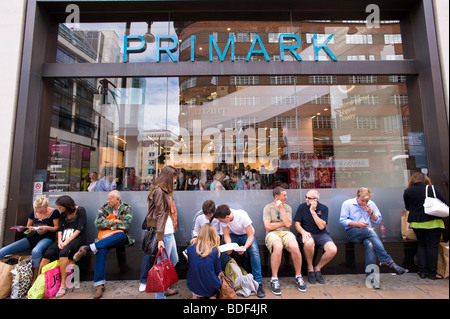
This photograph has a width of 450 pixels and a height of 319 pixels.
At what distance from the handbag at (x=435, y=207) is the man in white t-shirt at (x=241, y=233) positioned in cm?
275

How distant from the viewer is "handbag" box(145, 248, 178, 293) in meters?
2.74

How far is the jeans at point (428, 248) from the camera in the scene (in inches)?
143

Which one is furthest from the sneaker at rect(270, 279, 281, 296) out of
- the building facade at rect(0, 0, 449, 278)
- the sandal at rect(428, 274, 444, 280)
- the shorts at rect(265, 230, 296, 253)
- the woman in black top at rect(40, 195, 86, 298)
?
the woman in black top at rect(40, 195, 86, 298)

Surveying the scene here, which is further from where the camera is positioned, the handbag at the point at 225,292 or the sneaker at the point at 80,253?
the sneaker at the point at 80,253

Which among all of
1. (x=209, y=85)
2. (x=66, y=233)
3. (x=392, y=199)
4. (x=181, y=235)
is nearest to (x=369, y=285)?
(x=392, y=199)

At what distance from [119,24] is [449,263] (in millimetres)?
7920

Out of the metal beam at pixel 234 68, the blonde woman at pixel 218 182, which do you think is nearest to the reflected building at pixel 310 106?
the metal beam at pixel 234 68

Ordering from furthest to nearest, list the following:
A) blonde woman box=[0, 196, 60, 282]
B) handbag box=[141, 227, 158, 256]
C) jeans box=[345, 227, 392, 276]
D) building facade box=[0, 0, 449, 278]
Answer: building facade box=[0, 0, 449, 278] → blonde woman box=[0, 196, 60, 282] → jeans box=[345, 227, 392, 276] → handbag box=[141, 227, 158, 256]

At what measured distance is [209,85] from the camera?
6.16m

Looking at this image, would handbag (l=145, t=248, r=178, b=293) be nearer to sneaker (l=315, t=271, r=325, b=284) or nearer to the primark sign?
sneaker (l=315, t=271, r=325, b=284)

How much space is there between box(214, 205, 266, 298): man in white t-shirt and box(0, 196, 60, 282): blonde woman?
2883 mm

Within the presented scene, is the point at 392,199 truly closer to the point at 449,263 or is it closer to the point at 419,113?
the point at 449,263

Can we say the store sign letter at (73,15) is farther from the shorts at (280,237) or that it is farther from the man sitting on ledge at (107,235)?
the shorts at (280,237)
